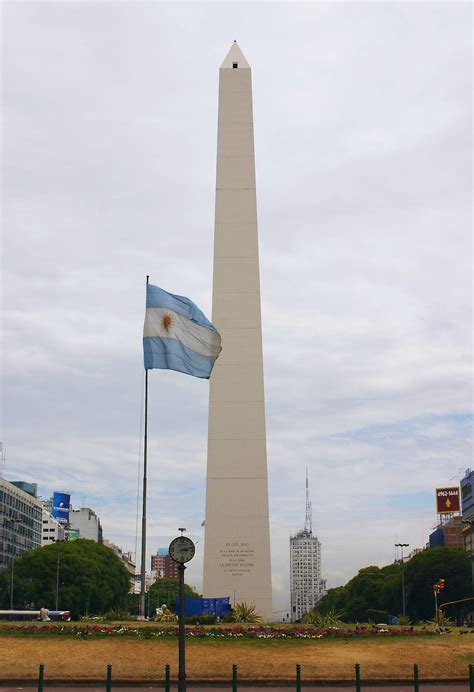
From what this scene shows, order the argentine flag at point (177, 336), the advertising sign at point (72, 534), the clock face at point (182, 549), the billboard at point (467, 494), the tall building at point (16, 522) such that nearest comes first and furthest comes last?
1. the clock face at point (182, 549)
2. the argentine flag at point (177, 336)
3. the tall building at point (16, 522)
4. the billboard at point (467, 494)
5. the advertising sign at point (72, 534)

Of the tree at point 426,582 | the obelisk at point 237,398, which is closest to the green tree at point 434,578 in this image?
the tree at point 426,582

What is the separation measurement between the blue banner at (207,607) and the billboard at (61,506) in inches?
4548

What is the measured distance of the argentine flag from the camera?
99.6 ft

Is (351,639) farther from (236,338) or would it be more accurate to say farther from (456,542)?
(456,542)

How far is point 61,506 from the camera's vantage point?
486 feet

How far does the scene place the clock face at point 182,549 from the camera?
1755cm

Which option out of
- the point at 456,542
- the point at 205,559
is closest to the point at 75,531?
the point at 456,542

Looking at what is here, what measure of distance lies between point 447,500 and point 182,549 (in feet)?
346

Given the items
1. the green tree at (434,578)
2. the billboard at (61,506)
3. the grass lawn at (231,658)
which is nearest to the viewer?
the grass lawn at (231,658)

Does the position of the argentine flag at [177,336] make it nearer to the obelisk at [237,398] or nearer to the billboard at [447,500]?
the obelisk at [237,398]

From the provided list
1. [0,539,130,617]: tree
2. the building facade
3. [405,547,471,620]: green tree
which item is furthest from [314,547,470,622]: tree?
the building facade

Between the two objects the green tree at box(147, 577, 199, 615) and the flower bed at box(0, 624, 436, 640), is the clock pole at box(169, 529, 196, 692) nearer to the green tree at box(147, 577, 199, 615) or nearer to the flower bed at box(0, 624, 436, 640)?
the flower bed at box(0, 624, 436, 640)

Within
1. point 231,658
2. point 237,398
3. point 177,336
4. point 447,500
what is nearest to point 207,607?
point 237,398

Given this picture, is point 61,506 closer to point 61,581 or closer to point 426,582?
point 61,581
